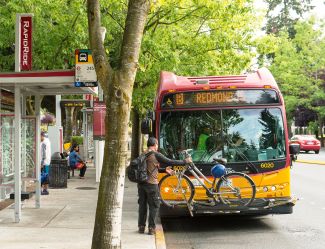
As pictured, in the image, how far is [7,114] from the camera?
10.9 m

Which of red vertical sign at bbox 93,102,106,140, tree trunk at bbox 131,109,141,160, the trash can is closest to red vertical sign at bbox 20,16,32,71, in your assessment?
red vertical sign at bbox 93,102,106,140

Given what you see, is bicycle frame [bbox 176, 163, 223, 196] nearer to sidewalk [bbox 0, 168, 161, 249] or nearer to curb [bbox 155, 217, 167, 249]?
curb [bbox 155, 217, 167, 249]

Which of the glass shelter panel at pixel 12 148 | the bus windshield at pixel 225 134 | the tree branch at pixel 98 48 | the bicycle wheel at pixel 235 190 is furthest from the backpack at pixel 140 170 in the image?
the glass shelter panel at pixel 12 148

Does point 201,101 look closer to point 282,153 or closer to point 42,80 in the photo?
point 282,153

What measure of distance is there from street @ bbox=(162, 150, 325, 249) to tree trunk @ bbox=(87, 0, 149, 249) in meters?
2.53

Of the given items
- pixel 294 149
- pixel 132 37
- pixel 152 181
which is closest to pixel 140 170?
pixel 152 181

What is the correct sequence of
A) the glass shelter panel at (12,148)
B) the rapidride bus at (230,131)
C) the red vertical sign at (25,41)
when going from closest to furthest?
the rapidride bus at (230,131), the red vertical sign at (25,41), the glass shelter panel at (12,148)

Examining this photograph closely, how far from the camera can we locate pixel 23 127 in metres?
11.3

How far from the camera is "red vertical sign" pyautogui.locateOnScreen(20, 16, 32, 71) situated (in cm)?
1043

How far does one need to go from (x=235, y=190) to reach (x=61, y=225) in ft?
10.6

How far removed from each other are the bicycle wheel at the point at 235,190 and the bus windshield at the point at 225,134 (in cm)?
44

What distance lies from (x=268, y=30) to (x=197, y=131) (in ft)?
204

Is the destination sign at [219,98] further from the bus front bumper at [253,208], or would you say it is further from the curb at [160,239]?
the curb at [160,239]

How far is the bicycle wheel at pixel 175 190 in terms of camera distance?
376 inches
